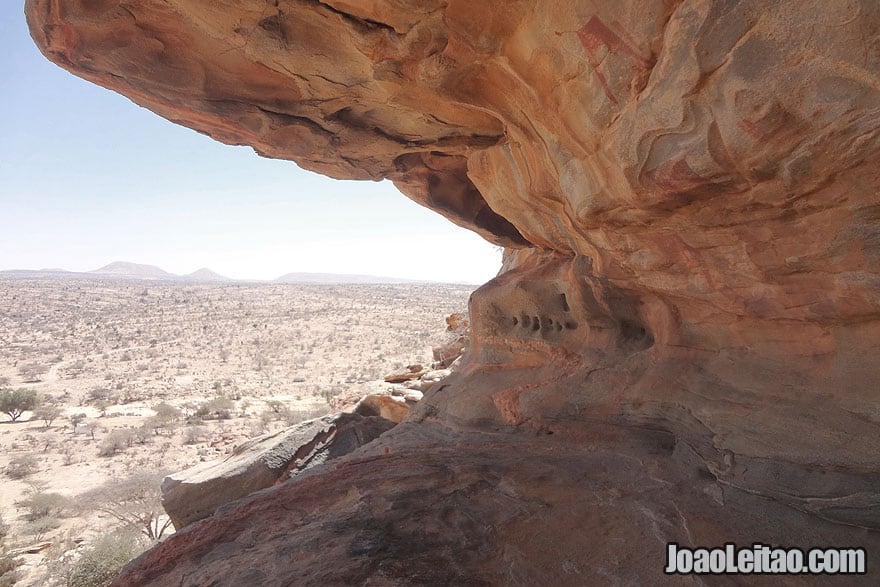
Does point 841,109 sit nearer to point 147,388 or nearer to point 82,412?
point 82,412

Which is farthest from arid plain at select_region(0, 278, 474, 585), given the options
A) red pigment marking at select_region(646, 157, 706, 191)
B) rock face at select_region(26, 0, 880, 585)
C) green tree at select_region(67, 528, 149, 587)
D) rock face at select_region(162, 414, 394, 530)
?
red pigment marking at select_region(646, 157, 706, 191)

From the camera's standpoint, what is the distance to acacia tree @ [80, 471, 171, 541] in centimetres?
1044

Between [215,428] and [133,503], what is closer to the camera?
[133,503]

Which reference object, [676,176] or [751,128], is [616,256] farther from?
[751,128]

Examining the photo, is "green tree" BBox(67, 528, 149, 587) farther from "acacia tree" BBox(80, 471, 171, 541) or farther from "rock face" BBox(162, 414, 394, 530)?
"rock face" BBox(162, 414, 394, 530)

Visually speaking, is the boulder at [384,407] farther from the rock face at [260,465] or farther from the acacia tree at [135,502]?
the acacia tree at [135,502]

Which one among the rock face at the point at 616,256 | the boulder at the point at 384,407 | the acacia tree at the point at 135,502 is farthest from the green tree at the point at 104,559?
the rock face at the point at 616,256

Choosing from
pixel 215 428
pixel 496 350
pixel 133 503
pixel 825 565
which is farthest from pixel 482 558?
pixel 215 428

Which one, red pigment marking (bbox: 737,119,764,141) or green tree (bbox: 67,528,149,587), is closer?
red pigment marking (bbox: 737,119,764,141)

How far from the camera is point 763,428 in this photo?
3.28 meters

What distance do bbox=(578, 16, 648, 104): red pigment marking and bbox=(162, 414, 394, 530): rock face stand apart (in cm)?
629

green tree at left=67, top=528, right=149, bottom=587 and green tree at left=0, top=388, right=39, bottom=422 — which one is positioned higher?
green tree at left=0, top=388, right=39, bottom=422

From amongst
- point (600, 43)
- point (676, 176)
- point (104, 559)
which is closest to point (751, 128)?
point (676, 176)

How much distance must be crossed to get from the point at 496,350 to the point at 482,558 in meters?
3.73
